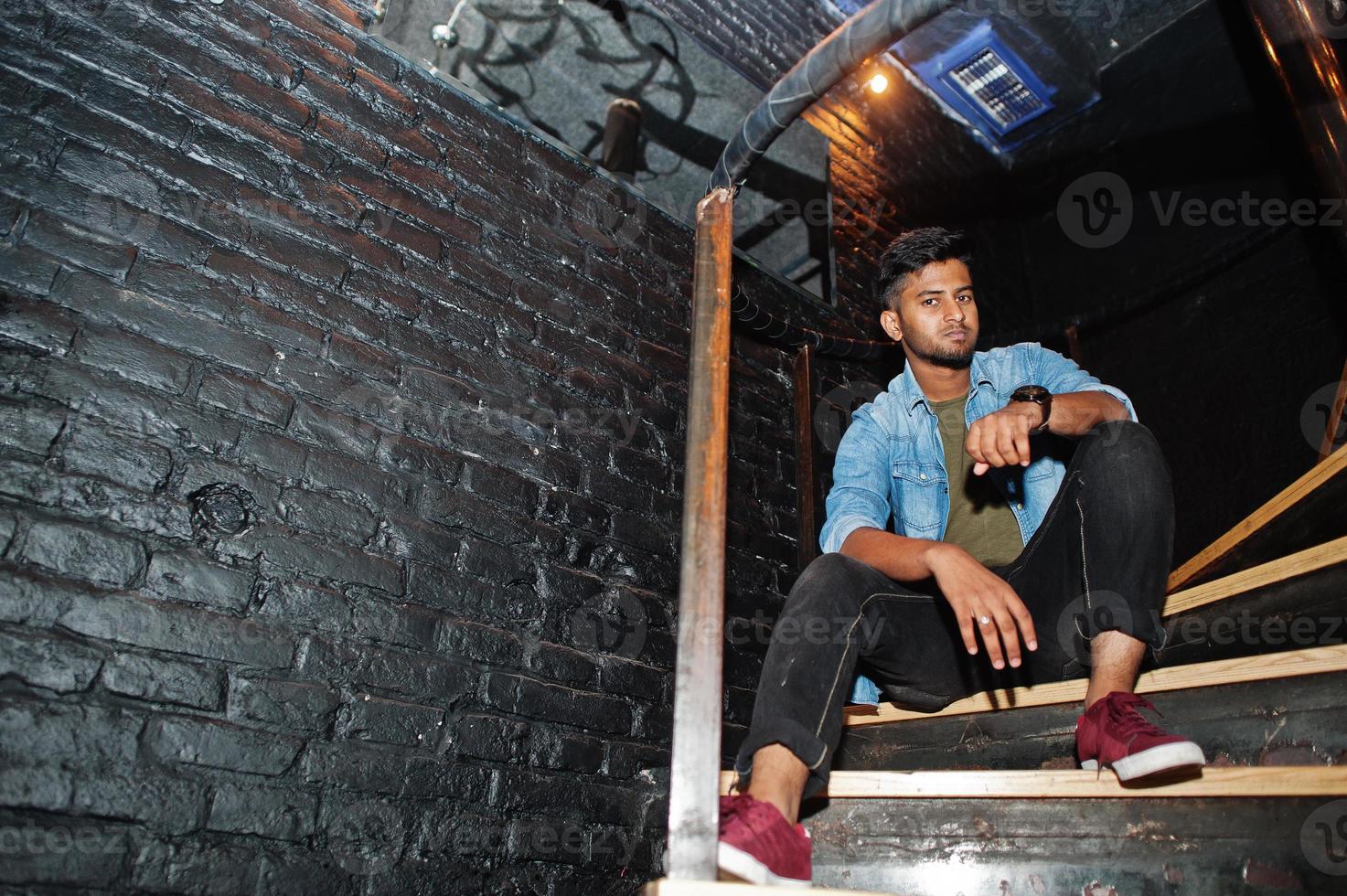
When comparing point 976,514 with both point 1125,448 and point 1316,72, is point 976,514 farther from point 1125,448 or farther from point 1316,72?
point 1316,72

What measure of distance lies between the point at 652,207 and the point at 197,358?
1585 mm

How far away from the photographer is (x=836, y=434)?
10.1 feet

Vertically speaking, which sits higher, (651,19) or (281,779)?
(651,19)

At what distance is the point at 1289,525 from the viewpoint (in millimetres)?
1650

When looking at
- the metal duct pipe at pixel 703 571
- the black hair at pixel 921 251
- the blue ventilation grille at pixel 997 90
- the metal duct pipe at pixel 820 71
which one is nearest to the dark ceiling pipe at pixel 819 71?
the metal duct pipe at pixel 820 71

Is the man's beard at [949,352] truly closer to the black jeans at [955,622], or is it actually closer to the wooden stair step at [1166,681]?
the black jeans at [955,622]

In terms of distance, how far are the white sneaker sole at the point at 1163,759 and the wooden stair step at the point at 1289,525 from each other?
700mm

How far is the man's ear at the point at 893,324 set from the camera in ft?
7.78

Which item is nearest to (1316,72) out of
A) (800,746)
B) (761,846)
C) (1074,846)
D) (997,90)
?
(1074,846)

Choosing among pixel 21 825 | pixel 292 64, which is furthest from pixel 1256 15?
pixel 21 825

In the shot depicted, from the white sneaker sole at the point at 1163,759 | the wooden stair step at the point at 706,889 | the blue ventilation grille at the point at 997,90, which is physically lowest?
the wooden stair step at the point at 706,889

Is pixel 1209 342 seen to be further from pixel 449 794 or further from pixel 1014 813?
pixel 449 794

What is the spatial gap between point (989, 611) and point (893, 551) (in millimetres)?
265

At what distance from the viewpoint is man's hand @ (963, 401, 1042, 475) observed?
1.45 metres
